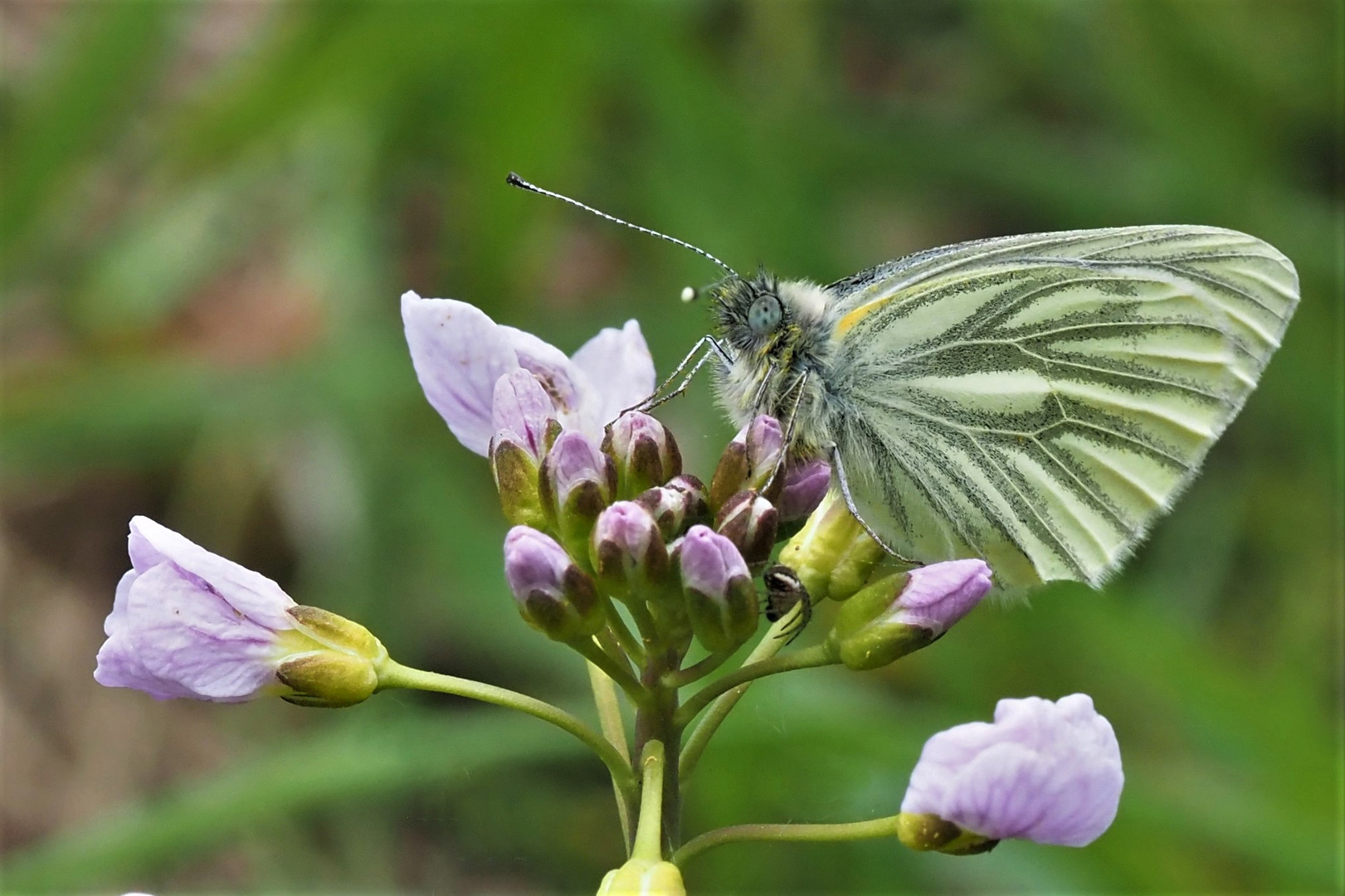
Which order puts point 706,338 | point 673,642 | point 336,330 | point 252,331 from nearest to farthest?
point 673,642, point 706,338, point 336,330, point 252,331

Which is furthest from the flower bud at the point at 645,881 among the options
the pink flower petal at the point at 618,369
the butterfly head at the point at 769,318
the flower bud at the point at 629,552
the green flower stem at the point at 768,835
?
the butterfly head at the point at 769,318

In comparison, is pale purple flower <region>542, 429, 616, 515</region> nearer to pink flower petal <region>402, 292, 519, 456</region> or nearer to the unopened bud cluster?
the unopened bud cluster

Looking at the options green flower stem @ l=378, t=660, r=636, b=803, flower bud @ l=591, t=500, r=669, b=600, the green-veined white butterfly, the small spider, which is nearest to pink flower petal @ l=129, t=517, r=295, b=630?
green flower stem @ l=378, t=660, r=636, b=803

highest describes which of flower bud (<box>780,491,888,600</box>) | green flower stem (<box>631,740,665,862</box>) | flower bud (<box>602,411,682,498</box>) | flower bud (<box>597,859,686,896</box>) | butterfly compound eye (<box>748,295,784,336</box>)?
butterfly compound eye (<box>748,295,784,336</box>)

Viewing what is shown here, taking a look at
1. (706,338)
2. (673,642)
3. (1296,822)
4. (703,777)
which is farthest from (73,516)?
(1296,822)

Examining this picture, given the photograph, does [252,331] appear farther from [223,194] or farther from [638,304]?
[638,304]

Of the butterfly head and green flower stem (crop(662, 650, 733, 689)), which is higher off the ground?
the butterfly head

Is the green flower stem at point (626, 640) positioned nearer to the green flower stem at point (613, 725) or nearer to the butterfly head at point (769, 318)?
the green flower stem at point (613, 725)
